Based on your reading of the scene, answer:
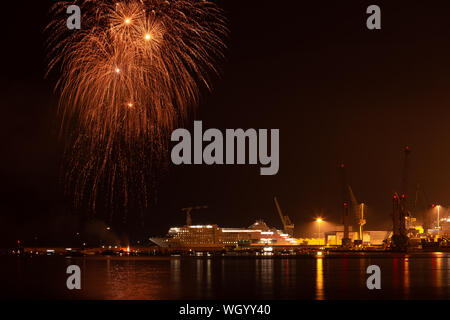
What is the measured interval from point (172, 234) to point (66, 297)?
496 feet

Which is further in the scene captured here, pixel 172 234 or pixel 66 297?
pixel 172 234

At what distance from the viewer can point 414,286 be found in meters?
39.0
